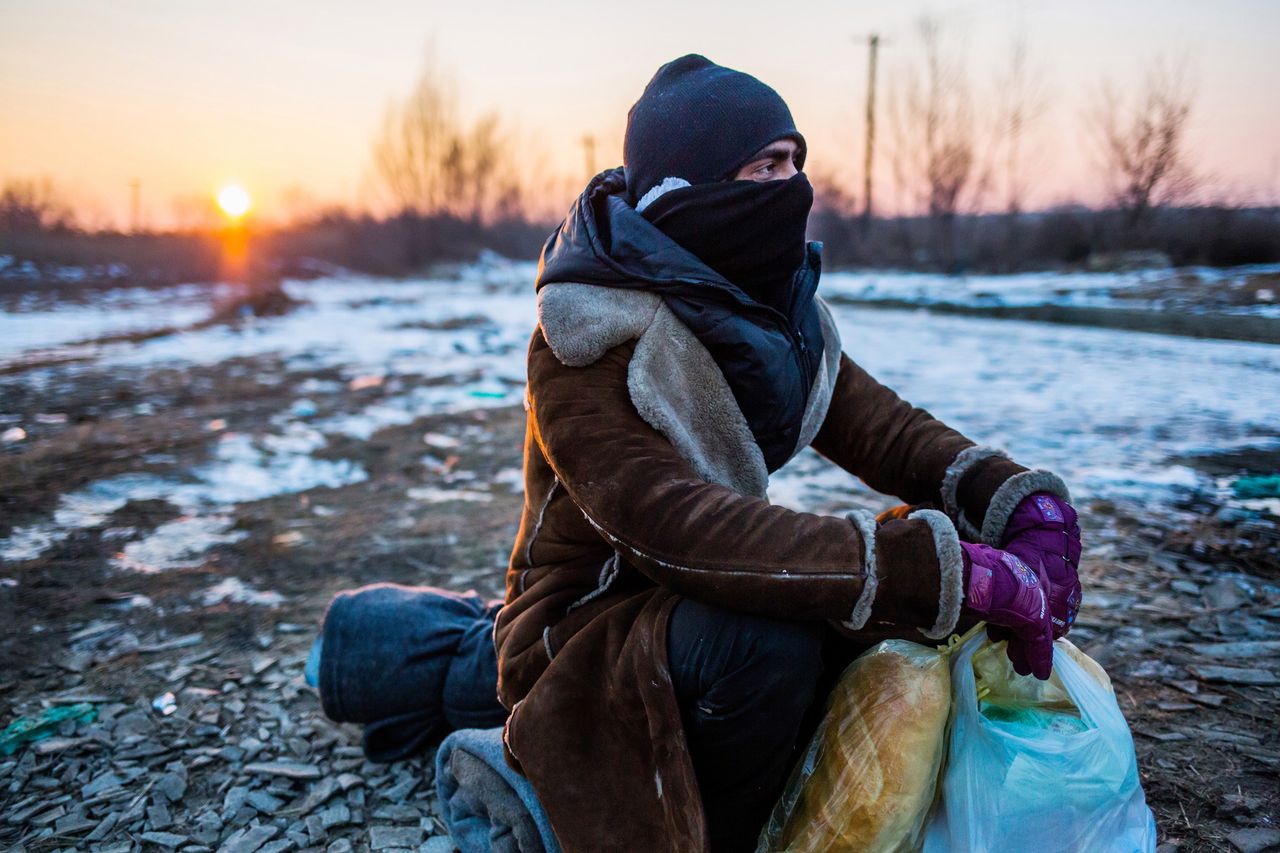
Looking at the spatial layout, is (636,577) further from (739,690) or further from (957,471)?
(957,471)

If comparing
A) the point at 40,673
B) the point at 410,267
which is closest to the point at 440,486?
the point at 40,673

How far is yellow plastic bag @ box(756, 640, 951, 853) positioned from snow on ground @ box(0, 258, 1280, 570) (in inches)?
92.0

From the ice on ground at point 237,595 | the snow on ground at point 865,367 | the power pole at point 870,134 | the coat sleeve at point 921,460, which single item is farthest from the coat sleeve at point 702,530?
the power pole at point 870,134

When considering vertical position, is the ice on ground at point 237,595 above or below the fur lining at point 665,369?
below

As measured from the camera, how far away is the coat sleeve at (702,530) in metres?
1.29

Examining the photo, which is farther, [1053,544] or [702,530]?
[1053,544]

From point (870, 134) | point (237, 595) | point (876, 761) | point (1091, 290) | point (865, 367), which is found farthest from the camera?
point (870, 134)

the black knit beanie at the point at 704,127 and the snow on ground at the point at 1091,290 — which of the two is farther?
the snow on ground at the point at 1091,290

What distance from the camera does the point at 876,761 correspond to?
1.38 m

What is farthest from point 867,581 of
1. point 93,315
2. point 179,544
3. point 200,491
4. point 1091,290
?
point 93,315

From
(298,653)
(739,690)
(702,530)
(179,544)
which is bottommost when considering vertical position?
(298,653)

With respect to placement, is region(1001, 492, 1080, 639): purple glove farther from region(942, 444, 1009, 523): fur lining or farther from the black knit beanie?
the black knit beanie

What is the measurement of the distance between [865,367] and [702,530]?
6.72 meters

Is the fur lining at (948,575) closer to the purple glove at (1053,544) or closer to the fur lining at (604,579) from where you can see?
the purple glove at (1053,544)
